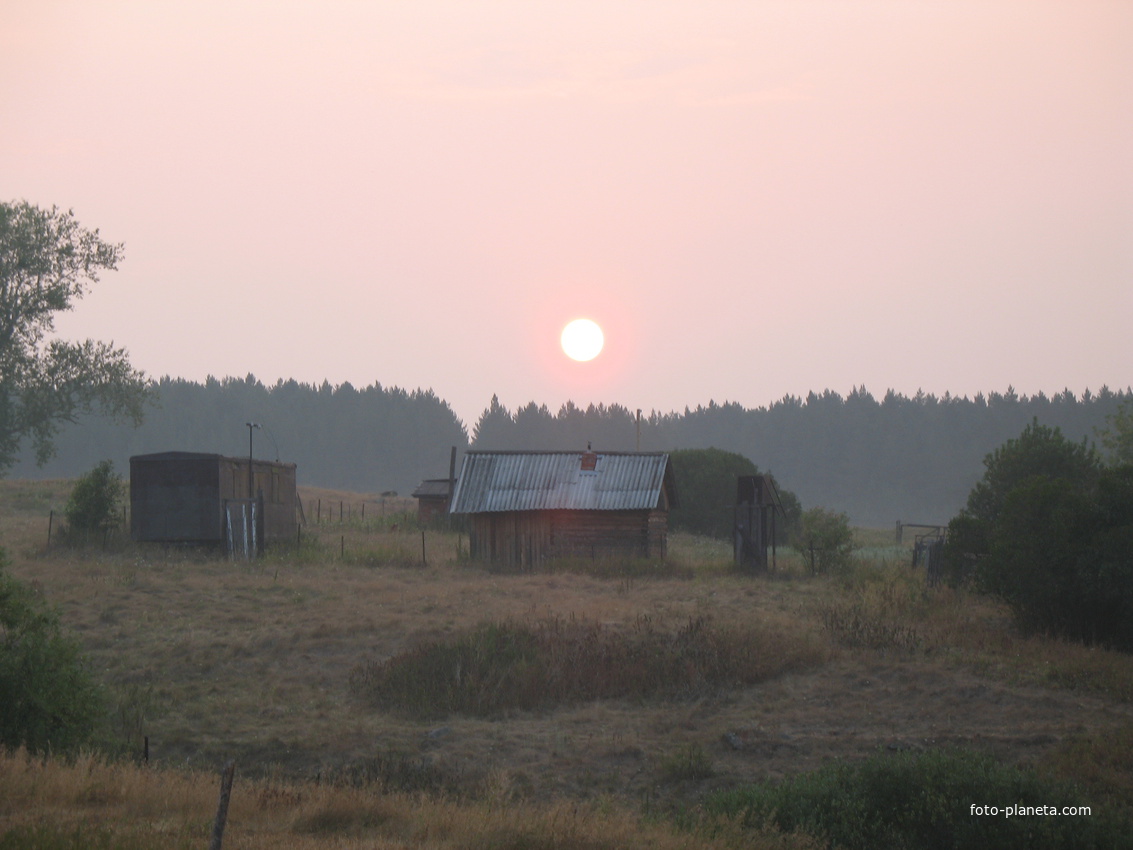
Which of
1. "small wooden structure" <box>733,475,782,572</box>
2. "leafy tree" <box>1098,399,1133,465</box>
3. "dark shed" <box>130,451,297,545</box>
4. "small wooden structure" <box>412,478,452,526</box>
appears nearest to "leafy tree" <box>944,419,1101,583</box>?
"small wooden structure" <box>733,475,782,572</box>

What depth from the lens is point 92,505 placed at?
33812 mm

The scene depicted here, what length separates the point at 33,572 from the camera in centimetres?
2628

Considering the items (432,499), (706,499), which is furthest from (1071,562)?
(706,499)

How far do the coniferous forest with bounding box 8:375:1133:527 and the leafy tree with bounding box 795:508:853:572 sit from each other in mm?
87412

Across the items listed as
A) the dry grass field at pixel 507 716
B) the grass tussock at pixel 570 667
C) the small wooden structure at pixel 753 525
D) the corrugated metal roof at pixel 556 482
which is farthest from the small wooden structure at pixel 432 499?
the grass tussock at pixel 570 667

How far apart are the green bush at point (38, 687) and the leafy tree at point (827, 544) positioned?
22.5 meters

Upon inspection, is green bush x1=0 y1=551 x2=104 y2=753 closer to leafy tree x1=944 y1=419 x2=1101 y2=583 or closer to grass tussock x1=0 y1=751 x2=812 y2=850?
grass tussock x1=0 y1=751 x2=812 y2=850

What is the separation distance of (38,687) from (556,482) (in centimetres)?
2252

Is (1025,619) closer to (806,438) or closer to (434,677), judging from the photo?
(434,677)

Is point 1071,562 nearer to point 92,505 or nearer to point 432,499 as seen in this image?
point 92,505

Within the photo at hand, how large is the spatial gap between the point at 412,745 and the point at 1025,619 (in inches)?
478

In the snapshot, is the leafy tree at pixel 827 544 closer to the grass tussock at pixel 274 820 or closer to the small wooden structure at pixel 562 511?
the small wooden structure at pixel 562 511

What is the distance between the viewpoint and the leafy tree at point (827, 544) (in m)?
30.4

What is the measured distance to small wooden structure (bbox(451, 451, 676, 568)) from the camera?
32.7 metres
